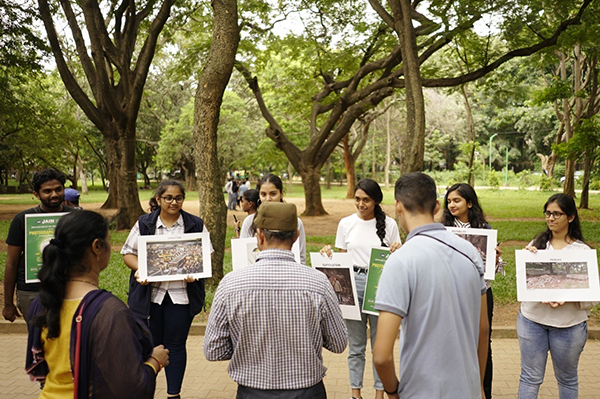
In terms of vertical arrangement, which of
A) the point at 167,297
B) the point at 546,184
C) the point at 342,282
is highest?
the point at 546,184

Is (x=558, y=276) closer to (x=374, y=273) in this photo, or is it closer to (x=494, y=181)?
(x=374, y=273)

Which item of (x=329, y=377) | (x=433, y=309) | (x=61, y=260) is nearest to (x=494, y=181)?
(x=329, y=377)

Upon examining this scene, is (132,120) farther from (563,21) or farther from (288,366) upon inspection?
(288,366)

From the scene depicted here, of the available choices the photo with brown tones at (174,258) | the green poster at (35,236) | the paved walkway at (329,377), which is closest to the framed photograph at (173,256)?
the photo with brown tones at (174,258)

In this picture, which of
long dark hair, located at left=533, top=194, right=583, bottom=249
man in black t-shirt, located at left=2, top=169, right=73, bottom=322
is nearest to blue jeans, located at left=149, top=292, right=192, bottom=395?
man in black t-shirt, located at left=2, top=169, right=73, bottom=322

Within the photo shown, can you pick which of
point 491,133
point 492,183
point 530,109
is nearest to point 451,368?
point 492,183

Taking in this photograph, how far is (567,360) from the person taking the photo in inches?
135

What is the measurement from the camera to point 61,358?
82.3 inches

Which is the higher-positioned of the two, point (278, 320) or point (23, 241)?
point (23, 241)

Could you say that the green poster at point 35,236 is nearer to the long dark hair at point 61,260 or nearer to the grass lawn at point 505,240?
the long dark hair at point 61,260

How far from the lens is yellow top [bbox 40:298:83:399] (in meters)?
2.06

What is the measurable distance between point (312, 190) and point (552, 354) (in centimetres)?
1715

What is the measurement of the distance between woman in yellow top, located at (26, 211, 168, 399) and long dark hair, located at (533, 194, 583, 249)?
2.96 meters

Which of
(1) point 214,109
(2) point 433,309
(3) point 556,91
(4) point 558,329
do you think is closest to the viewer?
(2) point 433,309
